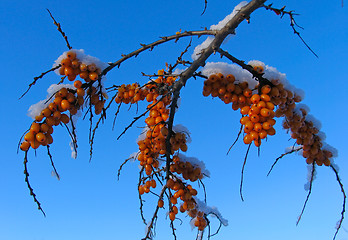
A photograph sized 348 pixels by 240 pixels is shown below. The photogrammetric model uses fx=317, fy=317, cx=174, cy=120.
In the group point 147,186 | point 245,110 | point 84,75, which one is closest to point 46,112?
point 84,75

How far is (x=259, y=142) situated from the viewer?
6.02 feet

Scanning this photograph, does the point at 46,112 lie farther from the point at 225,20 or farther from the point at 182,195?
the point at 225,20

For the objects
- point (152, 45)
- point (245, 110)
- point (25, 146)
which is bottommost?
point (25, 146)

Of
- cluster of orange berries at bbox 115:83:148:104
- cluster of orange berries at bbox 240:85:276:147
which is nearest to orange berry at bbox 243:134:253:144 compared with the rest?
cluster of orange berries at bbox 240:85:276:147

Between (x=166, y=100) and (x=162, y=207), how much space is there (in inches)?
32.5

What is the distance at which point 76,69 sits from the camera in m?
1.95

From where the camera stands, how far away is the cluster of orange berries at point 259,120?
1831 millimetres

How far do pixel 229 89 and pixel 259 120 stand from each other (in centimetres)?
28

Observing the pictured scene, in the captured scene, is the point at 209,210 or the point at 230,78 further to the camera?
the point at 209,210

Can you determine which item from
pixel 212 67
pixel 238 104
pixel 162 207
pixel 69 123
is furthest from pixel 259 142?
pixel 69 123

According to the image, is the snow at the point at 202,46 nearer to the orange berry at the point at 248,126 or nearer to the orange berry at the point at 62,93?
the orange berry at the point at 248,126

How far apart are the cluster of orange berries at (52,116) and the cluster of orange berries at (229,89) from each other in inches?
31.9

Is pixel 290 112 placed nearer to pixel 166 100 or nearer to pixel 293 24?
pixel 293 24

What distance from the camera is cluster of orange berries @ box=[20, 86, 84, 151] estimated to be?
1743 millimetres
